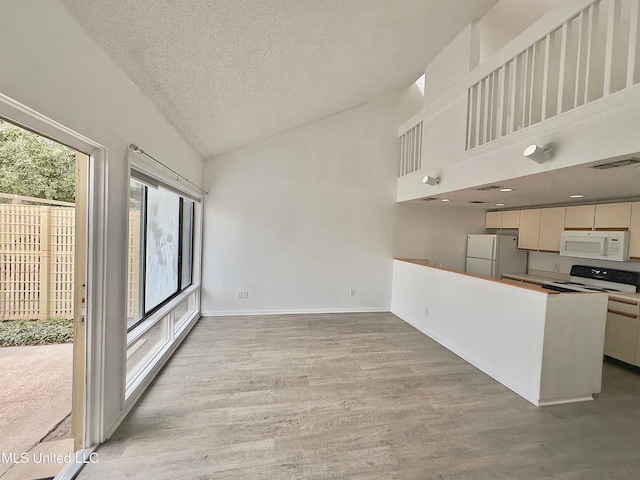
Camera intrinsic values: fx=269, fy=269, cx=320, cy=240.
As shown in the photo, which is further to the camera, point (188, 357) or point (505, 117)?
point (188, 357)

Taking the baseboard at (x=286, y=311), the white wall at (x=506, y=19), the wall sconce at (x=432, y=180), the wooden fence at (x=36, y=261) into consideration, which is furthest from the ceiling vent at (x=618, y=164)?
the wooden fence at (x=36, y=261)

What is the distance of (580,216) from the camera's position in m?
3.70

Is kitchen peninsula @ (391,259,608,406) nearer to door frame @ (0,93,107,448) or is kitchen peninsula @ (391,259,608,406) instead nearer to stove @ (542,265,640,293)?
stove @ (542,265,640,293)

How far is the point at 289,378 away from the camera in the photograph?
2643 mm

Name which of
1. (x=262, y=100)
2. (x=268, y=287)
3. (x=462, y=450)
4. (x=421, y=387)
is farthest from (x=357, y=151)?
(x=462, y=450)

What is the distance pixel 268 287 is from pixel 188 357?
5.69 feet

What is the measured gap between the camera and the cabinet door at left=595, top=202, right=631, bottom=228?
3.20 meters

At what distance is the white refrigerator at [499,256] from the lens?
180 inches

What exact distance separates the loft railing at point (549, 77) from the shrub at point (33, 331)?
4124 millimetres

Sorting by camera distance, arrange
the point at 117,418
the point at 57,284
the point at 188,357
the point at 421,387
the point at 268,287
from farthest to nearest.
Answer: the point at 268,287
the point at 188,357
the point at 421,387
the point at 117,418
the point at 57,284

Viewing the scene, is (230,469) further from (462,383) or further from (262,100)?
(262,100)

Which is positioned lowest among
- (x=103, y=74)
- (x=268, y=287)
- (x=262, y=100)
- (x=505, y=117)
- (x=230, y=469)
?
(x=230, y=469)

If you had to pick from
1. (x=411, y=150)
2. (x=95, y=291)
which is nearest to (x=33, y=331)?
(x=95, y=291)

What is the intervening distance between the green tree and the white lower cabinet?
→ 5297mm
